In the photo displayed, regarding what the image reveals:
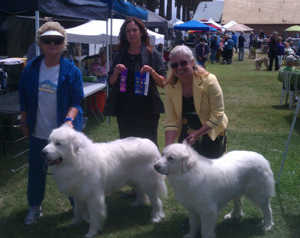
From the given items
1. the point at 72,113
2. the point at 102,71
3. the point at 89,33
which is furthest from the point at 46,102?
the point at 102,71

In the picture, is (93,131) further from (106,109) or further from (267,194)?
(267,194)

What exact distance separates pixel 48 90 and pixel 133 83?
3.40 feet

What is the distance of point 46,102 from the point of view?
10.7 feet

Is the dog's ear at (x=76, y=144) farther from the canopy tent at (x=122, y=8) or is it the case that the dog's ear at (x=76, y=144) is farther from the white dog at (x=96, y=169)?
the canopy tent at (x=122, y=8)

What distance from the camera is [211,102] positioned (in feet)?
10.2

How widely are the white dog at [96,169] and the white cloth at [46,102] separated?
0.44 m

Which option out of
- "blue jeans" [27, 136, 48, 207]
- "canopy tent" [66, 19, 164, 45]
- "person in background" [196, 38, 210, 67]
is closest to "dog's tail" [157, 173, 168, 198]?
"blue jeans" [27, 136, 48, 207]

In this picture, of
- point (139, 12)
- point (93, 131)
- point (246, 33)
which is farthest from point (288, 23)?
point (93, 131)

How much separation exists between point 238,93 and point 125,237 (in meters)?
10.4

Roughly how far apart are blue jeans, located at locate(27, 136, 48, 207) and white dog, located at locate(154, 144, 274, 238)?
1451mm

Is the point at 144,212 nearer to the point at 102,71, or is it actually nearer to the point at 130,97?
the point at 130,97

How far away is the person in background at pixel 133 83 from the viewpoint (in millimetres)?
3654

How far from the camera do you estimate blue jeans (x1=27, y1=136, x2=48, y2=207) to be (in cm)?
341

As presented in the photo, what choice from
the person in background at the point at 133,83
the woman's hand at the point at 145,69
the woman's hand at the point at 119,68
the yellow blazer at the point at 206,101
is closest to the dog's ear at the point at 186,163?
the yellow blazer at the point at 206,101
